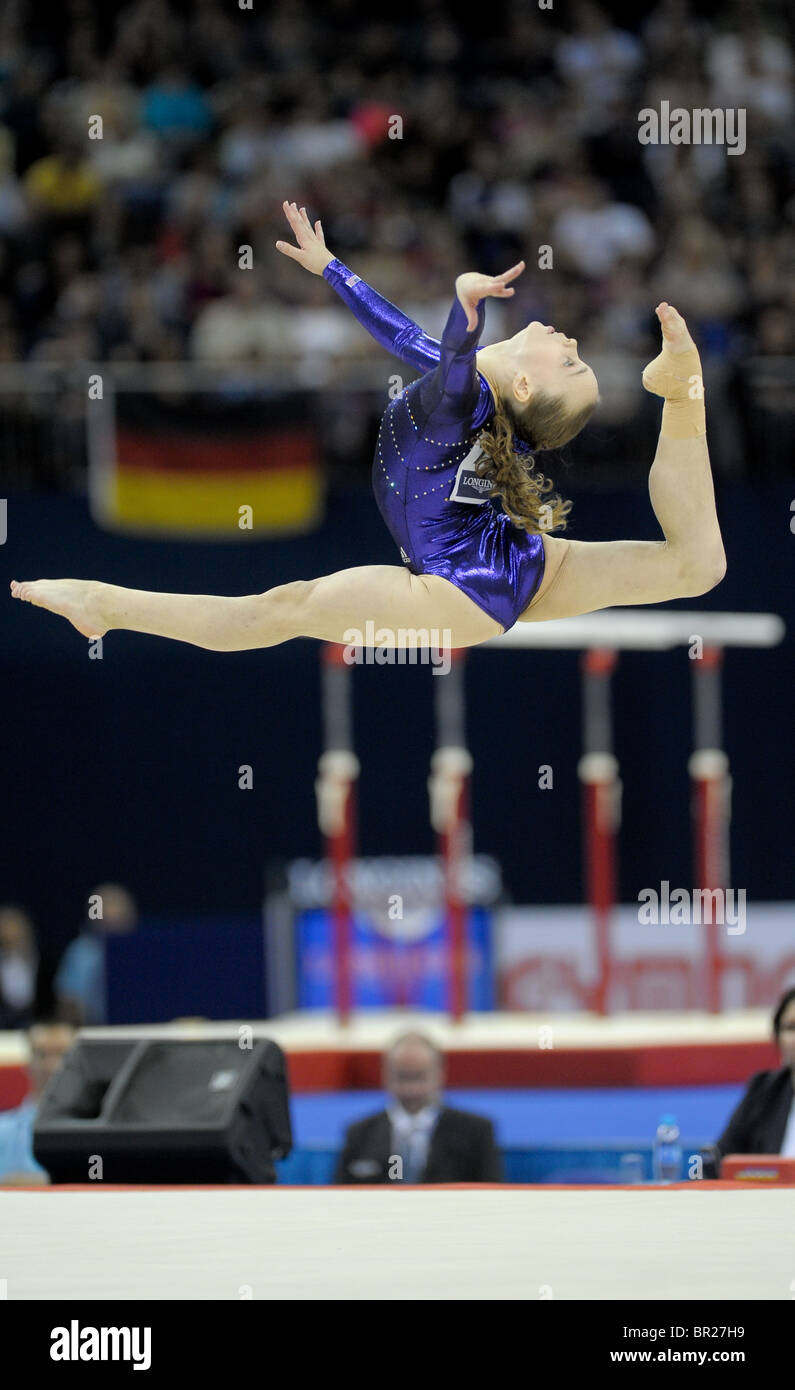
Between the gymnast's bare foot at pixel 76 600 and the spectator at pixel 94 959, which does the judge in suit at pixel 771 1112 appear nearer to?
the gymnast's bare foot at pixel 76 600

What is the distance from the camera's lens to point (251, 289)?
348 inches

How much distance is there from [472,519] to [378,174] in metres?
6.69

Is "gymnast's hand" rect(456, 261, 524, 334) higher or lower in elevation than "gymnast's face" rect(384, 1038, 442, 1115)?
higher

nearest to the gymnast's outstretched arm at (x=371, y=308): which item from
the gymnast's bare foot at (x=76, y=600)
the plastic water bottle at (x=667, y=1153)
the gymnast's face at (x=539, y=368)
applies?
the gymnast's face at (x=539, y=368)

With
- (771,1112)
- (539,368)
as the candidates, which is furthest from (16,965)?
(539,368)

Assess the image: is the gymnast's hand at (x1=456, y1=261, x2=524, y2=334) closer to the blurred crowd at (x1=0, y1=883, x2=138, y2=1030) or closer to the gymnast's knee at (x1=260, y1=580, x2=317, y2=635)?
the gymnast's knee at (x1=260, y1=580, x2=317, y2=635)

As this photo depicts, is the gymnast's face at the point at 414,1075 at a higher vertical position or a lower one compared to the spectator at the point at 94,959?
lower

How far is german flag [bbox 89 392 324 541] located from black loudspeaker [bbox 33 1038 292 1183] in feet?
15.0

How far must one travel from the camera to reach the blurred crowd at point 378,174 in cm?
892

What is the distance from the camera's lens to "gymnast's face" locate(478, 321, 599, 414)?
3.43 meters

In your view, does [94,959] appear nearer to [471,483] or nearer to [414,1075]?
[414,1075]

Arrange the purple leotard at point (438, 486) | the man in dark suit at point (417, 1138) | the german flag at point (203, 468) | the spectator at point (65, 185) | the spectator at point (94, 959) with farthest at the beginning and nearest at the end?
the spectator at point (65, 185) < the german flag at point (203, 468) < the spectator at point (94, 959) < the man in dark suit at point (417, 1138) < the purple leotard at point (438, 486)

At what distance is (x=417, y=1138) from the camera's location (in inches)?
202

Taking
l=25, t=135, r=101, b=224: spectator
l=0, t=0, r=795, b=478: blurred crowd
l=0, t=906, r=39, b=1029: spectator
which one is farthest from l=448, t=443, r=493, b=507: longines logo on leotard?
l=25, t=135, r=101, b=224: spectator
